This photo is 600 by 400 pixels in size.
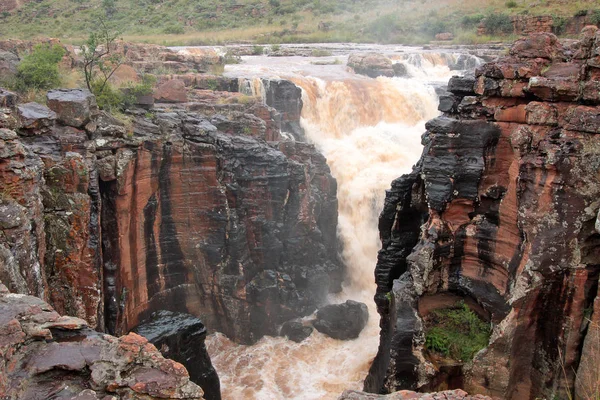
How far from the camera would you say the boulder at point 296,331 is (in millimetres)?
21078

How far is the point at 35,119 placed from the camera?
16078mm

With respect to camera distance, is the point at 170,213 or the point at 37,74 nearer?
the point at 170,213

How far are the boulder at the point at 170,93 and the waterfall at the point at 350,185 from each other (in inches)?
193

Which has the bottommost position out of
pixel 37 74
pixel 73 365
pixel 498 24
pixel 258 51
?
pixel 73 365

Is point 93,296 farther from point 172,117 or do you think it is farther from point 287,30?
point 287,30

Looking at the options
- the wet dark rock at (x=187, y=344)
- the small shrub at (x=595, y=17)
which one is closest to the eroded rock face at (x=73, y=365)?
the wet dark rock at (x=187, y=344)

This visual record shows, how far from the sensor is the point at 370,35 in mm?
53312

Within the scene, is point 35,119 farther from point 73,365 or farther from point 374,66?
point 374,66

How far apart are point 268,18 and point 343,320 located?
1754 inches

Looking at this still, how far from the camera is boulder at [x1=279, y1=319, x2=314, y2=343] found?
2108cm

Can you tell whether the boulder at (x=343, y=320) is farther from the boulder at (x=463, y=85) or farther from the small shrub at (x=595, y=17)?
the small shrub at (x=595, y=17)

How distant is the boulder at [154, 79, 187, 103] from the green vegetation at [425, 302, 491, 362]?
1424 centimetres

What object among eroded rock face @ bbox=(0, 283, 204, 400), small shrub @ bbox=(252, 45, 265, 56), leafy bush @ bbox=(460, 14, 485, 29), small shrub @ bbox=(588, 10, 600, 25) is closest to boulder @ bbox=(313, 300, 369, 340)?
eroded rock face @ bbox=(0, 283, 204, 400)

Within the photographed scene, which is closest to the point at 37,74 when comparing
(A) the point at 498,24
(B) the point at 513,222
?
(B) the point at 513,222
